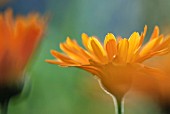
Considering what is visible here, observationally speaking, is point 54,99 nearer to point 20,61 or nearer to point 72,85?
point 72,85

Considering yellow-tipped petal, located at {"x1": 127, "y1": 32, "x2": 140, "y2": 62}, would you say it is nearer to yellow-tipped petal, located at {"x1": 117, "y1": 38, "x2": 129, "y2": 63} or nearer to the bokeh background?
yellow-tipped petal, located at {"x1": 117, "y1": 38, "x2": 129, "y2": 63}

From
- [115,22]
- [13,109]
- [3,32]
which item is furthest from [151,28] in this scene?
[3,32]

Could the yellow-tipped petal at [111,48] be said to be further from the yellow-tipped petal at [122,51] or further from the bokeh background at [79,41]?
the bokeh background at [79,41]

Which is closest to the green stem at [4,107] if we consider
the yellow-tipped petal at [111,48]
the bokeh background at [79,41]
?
the bokeh background at [79,41]

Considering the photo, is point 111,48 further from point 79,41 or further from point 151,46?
point 79,41

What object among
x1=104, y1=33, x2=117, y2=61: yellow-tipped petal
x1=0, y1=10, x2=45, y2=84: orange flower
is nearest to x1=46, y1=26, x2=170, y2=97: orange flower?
x1=104, y1=33, x2=117, y2=61: yellow-tipped petal
